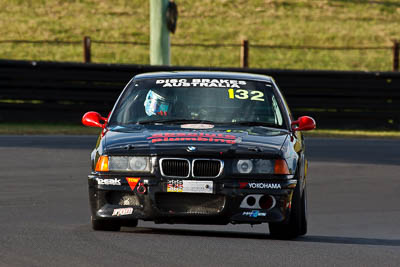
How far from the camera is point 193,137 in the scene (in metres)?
8.45

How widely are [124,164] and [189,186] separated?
1.90 feet

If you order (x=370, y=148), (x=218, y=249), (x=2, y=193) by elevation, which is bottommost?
(x=370, y=148)

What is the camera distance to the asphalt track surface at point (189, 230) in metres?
7.55

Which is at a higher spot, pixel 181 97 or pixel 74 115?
pixel 181 97

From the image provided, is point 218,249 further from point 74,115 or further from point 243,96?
→ point 74,115

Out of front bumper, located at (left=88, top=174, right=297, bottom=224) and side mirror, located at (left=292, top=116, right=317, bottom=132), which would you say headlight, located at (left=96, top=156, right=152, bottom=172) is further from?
side mirror, located at (left=292, top=116, right=317, bottom=132)

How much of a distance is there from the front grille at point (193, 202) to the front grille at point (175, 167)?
157mm

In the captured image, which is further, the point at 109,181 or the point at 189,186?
the point at 109,181

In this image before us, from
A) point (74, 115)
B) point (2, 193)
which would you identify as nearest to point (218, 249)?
point (2, 193)

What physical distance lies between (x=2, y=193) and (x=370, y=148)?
865 cm

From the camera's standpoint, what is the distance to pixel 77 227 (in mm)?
9195

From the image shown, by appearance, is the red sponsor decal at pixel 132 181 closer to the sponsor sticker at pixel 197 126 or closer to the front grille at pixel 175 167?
the front grille at pixel 175 167

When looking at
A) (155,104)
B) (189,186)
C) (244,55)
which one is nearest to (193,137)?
(189,186)

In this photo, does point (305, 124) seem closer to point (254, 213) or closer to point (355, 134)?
point (254, 213)
